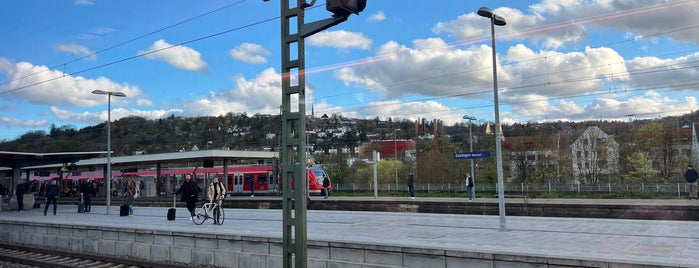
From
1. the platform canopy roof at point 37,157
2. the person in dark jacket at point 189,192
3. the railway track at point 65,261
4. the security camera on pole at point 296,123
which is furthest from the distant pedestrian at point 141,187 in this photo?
the security camera on pole at point 296,123

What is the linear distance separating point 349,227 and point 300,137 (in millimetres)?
9173

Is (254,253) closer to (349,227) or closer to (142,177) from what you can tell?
(349,227)

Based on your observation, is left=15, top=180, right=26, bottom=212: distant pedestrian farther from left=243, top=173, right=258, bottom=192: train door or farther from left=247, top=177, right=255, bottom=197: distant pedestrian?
left=243, top=173, right=258, bottom=192: train door

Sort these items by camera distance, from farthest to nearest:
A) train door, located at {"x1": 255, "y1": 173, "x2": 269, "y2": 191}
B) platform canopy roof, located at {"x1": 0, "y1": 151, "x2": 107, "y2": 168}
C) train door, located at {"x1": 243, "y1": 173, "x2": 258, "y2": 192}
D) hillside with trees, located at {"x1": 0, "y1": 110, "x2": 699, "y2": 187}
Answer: train door, located at {"x1": 243, "y1": 173, "x2": 258, "y2": 192}
train door, located at {"x1": 255, "y1": 173, "x2": 269, "y2": 191}
hillside with trees, located at {"x1": 0, "y1": 110, "x2": 699, "y2": 187}
platform canopy roof, located at {"x1": 0, "y1": 151, "x2": 107, "y2": 168}

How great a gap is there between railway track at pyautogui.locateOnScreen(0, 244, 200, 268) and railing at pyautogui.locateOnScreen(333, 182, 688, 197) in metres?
27.8

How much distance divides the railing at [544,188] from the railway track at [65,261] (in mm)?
27822

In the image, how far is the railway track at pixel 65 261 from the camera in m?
12.3

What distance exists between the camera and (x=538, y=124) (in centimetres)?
4812

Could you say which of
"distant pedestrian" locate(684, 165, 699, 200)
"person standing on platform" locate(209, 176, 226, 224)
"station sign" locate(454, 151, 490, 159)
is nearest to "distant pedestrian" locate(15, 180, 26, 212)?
"person standing on platform" locate(209, 176, 226, 224)

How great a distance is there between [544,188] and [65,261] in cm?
3137

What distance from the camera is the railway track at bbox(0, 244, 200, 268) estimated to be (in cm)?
1228

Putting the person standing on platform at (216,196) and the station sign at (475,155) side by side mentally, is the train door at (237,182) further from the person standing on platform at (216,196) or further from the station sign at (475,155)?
the person standing on platform at (216,196)

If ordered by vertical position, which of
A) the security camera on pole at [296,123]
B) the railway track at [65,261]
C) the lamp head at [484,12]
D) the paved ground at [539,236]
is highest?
the lamp head at [484,12]

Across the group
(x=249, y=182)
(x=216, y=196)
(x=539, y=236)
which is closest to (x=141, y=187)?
(x=249, y=182)
